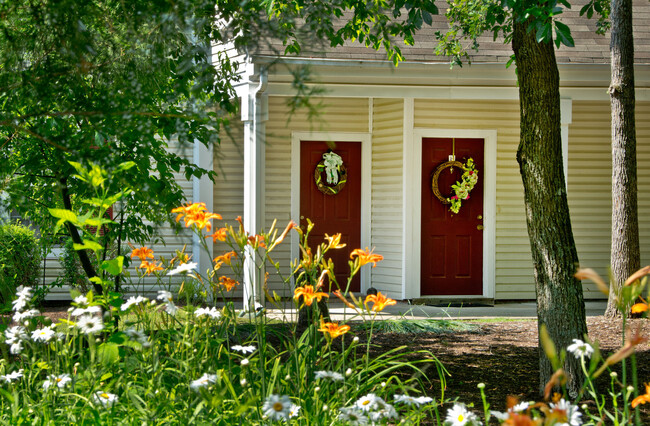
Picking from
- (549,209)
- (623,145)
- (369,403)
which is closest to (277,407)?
(369,403)

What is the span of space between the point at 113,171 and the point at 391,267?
22.8ft

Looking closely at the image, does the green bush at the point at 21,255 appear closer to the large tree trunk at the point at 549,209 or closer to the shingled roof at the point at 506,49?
the shingled roof at the point at 506,49

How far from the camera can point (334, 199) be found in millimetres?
9672

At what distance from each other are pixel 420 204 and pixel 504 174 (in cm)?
115

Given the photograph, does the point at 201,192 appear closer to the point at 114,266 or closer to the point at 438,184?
the point at 438,184

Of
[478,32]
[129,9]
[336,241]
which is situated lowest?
[336,241]

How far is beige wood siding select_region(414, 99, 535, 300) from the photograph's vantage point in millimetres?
9211

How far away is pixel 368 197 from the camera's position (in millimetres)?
9594

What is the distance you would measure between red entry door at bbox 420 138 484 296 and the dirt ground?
1823 mm

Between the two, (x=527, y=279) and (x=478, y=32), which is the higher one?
(x=478, y=32)

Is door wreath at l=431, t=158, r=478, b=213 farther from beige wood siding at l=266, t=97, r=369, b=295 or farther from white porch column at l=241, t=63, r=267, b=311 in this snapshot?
white porch column at l=241, t=63, r=267, b=311

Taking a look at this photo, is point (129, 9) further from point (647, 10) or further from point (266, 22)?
point (647, 10)

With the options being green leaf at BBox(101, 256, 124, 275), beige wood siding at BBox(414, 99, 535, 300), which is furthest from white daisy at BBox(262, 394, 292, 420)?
beige wood siding at BBox(414, 99, 535, 300)

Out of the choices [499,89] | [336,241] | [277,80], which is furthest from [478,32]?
[336,241]
